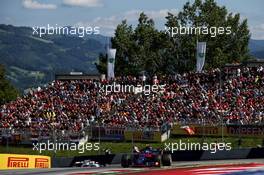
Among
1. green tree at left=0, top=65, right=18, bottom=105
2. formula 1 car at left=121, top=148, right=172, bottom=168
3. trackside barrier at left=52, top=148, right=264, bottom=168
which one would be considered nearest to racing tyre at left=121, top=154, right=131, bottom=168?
formula 1 car at left=121, top=148, right=172, bottom=168

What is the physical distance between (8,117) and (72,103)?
3.76 meters

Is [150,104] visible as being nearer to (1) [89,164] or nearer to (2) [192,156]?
(2) [192,156]

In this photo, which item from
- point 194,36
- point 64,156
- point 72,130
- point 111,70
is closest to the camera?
point 64,156

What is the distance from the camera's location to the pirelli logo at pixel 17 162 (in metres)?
25.2

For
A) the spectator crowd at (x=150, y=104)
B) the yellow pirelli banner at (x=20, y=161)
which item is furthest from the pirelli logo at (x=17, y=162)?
the spectator crowd at (x=150, y=104)

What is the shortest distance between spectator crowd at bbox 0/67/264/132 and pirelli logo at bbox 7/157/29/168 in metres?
7.29

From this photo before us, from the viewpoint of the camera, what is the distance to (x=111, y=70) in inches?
1592

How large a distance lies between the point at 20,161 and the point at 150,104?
10.2 meters

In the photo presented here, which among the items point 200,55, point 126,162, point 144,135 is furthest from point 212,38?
point 126,162

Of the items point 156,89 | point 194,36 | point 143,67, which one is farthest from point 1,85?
point 156,89

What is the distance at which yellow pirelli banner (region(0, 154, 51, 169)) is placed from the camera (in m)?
→ 25.0

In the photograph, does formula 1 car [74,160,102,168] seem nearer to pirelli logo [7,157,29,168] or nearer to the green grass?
pirelli logo [7,157,29,168]

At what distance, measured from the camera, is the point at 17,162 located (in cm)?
2545

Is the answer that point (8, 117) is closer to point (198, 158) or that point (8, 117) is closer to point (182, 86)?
point (182, 86)
